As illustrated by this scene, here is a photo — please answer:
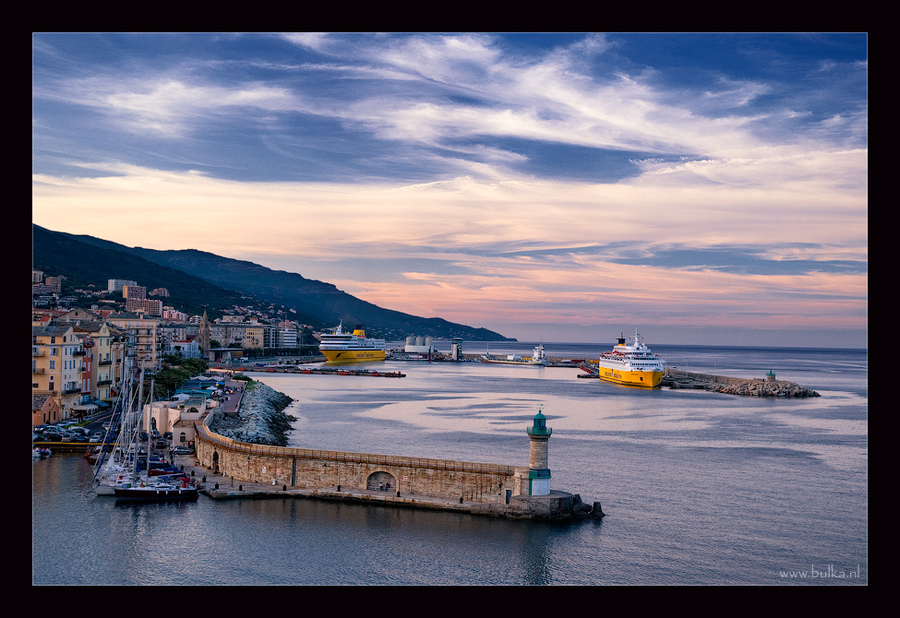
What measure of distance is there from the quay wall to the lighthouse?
415 millimetres

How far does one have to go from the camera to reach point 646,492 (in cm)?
2500

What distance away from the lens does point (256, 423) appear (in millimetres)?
35406

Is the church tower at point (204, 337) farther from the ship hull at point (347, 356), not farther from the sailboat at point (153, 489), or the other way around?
the sailboat at point (153, 489)

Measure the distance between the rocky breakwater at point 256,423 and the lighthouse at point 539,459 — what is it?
40.9 ft

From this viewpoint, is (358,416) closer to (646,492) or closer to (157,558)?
(646,492)

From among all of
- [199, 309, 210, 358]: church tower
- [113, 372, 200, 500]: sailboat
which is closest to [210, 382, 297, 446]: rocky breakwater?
[113, 372, 200, 500]: sailboat

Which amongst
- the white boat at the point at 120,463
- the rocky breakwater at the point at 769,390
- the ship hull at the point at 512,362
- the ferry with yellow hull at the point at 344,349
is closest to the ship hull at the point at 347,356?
the ferry with yellow hull at the point at 344,349

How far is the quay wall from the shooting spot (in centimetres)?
2111

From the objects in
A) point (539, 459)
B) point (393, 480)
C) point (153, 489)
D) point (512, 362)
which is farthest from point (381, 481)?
point (512, 362)

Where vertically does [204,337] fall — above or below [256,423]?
above

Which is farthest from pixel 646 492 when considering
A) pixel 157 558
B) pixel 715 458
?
pixel 157 558

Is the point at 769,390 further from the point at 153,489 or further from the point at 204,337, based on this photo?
the point at 204,337

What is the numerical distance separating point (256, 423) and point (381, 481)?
1474 centimetres
